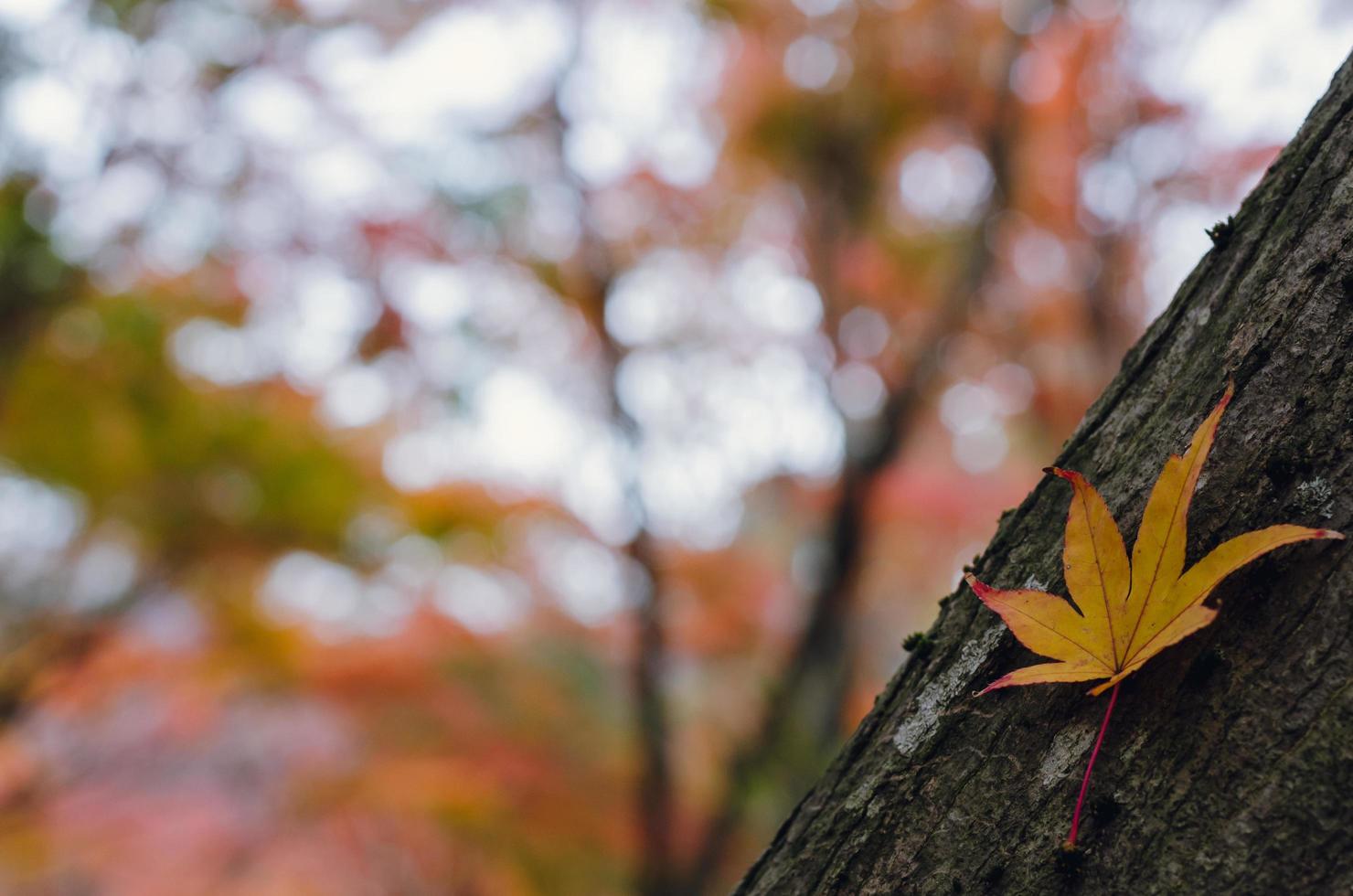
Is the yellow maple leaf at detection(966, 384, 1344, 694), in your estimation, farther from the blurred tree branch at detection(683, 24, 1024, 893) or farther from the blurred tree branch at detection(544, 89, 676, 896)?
the blurred tree branch at detection(544, 89, 676, 896)

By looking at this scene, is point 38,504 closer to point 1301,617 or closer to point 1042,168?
point 1301,617

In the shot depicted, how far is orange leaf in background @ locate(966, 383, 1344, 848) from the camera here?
507 mm

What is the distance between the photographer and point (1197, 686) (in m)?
0.51

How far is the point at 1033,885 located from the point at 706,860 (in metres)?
3.50

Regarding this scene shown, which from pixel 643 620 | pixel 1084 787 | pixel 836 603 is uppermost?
pixel 643 620

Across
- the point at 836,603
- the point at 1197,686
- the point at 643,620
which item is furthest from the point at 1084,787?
the point at 643,620

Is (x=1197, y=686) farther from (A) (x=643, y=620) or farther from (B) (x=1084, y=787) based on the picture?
(A) (x=643, y=620)

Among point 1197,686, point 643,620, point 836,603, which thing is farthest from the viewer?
point 643,620

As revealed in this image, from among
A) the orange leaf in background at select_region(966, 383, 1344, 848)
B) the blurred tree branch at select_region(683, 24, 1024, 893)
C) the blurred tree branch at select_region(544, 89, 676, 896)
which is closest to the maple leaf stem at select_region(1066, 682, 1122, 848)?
the orange leaf in background at select_region(966, 383, 1344, 848)

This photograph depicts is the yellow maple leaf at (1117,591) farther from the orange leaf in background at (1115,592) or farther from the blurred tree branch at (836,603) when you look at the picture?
the blurred tree branch at (836,603)

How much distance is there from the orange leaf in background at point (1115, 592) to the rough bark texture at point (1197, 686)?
22mm

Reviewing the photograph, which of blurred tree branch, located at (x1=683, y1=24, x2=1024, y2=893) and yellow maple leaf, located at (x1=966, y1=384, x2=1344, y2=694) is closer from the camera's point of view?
yellow maple leaf, located at (x1=966, y1=384, x2=1344, y2=694)

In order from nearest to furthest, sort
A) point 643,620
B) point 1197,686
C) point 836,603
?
point 1197,686
point 836,603
point 643,620

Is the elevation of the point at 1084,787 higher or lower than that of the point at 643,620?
lower
